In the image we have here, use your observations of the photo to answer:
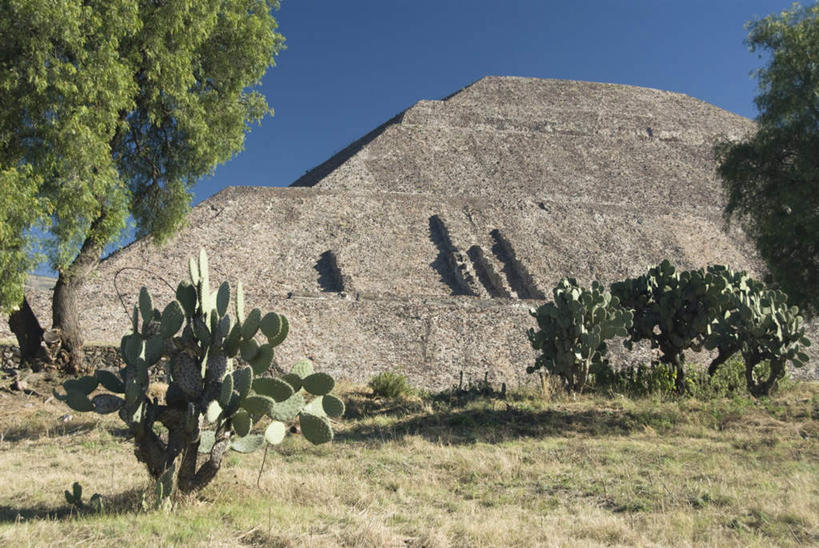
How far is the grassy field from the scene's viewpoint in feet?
16.2

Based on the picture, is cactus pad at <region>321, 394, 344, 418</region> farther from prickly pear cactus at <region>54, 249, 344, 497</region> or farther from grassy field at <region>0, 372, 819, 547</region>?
grassy field at <region>0, 372, 819, 547</region>

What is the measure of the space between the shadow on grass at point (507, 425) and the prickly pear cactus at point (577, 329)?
129 centimetres

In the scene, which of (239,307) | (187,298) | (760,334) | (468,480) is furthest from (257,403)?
(760,334)

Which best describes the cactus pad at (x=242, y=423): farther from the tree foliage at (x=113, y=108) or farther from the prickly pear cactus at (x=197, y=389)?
the tree foliage at (x=113, y=108)

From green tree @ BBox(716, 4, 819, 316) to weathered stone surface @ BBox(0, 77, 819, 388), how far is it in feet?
22.2

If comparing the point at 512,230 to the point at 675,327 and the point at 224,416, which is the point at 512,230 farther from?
the point at 224,416

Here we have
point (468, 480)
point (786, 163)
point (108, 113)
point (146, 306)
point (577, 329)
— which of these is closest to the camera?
point (146, 306)

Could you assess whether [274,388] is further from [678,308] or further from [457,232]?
[457,232]

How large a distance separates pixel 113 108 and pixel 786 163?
50.5ft

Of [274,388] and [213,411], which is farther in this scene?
[274,388]

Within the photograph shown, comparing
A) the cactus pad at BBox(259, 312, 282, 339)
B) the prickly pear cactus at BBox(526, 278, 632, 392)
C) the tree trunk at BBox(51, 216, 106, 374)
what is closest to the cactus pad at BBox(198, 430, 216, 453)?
the cactus pad at BBox(259, 312, 282, 339)

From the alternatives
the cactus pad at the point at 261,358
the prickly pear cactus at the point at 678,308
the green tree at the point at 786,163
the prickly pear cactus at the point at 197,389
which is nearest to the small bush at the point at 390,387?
the prickly pear cactus at the point at 678,308

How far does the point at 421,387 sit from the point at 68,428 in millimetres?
8385

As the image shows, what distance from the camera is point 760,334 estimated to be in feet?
39.3
